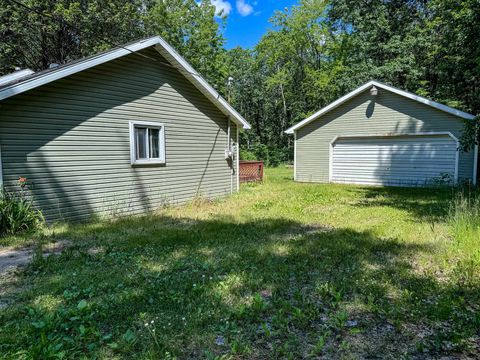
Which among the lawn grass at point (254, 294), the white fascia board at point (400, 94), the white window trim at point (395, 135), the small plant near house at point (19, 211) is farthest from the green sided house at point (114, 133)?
the white window trim at point (395, 135)

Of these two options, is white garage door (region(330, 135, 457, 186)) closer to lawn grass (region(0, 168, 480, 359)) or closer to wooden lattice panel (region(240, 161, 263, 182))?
wooden lattice panel (region(240, 161, 263, 182))

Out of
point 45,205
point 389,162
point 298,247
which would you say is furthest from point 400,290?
point 389,162

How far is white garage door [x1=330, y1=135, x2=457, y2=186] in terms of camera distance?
36.7ft

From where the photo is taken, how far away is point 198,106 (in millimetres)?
9469

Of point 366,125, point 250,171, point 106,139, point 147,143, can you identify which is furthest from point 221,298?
point 366,125

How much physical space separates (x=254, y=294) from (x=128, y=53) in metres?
6.58

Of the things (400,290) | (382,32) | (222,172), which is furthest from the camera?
(382,32)

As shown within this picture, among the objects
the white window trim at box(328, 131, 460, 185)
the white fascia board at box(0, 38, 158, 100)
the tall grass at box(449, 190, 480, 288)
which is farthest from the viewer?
the white window trim at box(328, 131, 460, 185)

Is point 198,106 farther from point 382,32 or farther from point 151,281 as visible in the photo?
point 382,32

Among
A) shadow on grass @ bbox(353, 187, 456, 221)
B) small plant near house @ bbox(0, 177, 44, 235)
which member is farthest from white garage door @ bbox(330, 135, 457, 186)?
small plant near house @ bbox(0, 177, 44, 235)

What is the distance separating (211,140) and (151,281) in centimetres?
695

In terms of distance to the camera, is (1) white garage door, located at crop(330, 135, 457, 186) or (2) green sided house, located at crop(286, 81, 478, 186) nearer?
(2) green sided house, located at crop(286, 81, 478, 186)

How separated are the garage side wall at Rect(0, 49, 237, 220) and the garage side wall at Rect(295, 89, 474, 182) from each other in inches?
238

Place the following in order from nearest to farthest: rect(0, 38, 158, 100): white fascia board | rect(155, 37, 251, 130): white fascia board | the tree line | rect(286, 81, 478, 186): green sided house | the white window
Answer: rect(0, 38, 158, 100): white fascia board → the white window → rect(155, 37, 251, 130): white fascia board → rect(286, 81, 478, 186): green sided house → the tree line
